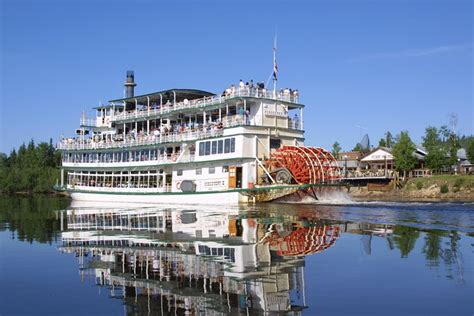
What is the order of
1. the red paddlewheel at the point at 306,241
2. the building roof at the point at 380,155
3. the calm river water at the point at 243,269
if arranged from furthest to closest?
the building roof at the point at 380,155 → the red paddlewheel at the point at 306,241 → the calm river water at the point at 243,269

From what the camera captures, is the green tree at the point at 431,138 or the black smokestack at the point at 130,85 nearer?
the black smokestack at the point at 130,85

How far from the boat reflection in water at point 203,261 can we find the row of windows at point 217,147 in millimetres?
13030

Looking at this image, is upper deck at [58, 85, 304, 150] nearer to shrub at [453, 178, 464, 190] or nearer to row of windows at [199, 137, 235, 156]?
row of windows at [199, 137, 235, 156]

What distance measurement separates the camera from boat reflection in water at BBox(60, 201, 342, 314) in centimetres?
849

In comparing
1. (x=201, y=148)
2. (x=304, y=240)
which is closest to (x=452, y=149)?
(x=201, y=148)

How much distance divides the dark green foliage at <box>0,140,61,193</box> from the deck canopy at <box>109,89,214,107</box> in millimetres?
49550

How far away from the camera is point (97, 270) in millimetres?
11547

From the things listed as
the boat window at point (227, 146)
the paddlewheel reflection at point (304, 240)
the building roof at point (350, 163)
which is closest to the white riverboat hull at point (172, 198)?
the boat window at point (227, 146)

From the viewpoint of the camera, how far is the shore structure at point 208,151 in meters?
33.3

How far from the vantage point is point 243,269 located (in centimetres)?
1077

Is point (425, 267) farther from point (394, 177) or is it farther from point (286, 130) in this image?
point (394, 177)

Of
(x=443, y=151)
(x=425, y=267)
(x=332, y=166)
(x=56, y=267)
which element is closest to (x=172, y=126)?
(x=332, y=166)

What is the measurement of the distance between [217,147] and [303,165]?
5917mm

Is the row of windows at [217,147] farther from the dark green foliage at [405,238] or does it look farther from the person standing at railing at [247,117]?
the dark green foliage at [405,238]
